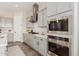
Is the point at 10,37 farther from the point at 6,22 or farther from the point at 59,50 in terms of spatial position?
the point at 59,50

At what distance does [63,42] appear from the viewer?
114 cm

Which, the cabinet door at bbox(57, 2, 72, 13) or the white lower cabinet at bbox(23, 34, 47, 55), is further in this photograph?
the white lower cabinet at bbox(23, 34, 47, 55)

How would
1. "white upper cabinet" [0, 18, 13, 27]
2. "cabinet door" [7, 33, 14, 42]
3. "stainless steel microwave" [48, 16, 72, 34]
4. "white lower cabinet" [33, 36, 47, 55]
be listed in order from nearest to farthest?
1. "stainless steel microwave" [48, 16, 72, 34]
2. "white lower cabinet" [33, 36, 47, 55]
3. "cabinet door" [7, 33, 14, 42]
4. "white upper cabinet" [0, 18, 13, 27]

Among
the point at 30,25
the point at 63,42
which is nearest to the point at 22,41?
the point at 30,25

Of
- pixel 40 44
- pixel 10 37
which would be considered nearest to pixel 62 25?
pixel 40 44

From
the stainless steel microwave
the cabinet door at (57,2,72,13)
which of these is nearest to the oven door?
the stainless steel microwave

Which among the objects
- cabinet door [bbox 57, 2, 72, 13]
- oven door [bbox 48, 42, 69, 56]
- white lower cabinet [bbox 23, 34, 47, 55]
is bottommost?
white lower cabinet [bbox 23, 34, 47, 55]

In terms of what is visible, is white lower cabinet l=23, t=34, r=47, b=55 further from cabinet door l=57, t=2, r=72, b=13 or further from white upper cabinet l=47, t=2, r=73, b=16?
cabinet door l=57, t=2, r=72, b=13

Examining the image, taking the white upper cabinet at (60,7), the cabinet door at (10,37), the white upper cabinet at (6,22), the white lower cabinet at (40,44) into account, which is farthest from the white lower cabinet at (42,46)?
the white upper cabinet at (6,22)

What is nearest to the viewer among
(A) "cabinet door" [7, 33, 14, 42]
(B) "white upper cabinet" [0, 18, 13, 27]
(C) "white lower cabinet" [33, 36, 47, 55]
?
(C) "white lower cabinet" [33, 36, 47, 55]

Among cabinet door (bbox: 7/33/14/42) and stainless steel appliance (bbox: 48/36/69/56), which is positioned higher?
stainless steel appliance (bbox: 48/36/69/56)

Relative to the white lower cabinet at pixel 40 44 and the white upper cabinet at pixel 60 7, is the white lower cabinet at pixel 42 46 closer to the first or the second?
the white lower cabinet at pixel 40 44

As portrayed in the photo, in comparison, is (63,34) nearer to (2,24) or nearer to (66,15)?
(66,15)

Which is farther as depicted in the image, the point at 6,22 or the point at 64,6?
the point at 6,22
